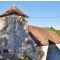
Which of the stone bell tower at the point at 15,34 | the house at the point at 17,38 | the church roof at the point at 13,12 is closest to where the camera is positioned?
the house at the point at 17,38

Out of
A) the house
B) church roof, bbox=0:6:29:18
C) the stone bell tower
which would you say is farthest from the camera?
church roof, bbox=0:6:29:18

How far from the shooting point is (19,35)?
32.3 m

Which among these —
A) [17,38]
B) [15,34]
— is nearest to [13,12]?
[15,34]

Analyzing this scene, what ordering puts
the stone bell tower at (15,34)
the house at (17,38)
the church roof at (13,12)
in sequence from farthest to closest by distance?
the church roof at (13,12) < the stone bell tower at (15,34) < the house at (17,38)

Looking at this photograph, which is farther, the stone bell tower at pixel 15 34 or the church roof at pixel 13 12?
the church roof at pixel 13 12

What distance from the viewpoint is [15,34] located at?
32312 mm

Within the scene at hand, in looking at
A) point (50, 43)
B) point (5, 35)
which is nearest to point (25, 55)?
point (5, 35)

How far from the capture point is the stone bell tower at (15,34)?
105 ft

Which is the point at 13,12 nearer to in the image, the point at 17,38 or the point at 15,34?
the point at 15,34

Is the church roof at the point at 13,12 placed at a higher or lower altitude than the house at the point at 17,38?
higher

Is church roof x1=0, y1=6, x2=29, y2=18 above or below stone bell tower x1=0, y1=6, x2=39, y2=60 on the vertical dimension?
above

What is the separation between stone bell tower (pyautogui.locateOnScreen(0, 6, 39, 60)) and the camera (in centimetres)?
3197

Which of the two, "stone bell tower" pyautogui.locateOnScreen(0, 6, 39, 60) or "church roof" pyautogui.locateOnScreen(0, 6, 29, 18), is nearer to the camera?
"stone bell tower" pyautogui.locateOnScreen(0, 6, 39, 60)

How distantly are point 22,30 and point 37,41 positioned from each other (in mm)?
2821
